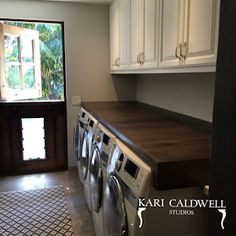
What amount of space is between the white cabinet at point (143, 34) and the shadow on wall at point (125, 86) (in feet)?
3.14

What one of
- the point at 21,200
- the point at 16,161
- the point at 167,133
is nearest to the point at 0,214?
the point at 21,200

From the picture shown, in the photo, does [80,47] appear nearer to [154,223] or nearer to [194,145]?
[194,145]

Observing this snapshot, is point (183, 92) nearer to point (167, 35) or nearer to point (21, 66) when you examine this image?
point (167, 35)

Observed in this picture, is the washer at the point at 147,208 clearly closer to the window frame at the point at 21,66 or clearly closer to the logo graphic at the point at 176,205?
the logo graphic at the point at 176,205

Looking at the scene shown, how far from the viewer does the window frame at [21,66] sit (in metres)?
3.07

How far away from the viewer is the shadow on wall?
338cm

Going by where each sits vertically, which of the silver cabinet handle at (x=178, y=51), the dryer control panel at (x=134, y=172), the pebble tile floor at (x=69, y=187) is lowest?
the pebble tile floor at (x=69, y=187)

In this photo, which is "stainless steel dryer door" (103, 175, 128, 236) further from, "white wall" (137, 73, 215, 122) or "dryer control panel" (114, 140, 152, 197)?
"white wall" (137, 73, 215, 122)

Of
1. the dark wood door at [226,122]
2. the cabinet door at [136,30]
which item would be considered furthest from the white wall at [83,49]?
the dark wood door at [226,122]

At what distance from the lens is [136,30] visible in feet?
7.32

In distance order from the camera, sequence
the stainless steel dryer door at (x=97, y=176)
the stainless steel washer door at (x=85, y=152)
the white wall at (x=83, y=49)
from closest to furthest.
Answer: the stainless steel dryer door at (x=97, y=176) → the stainless steel washer door at (x=85, y=152) → the white wall at (x=83, y=49)

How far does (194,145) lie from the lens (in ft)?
4.09

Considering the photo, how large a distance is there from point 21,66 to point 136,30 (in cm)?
175

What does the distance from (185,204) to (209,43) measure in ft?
2.66
